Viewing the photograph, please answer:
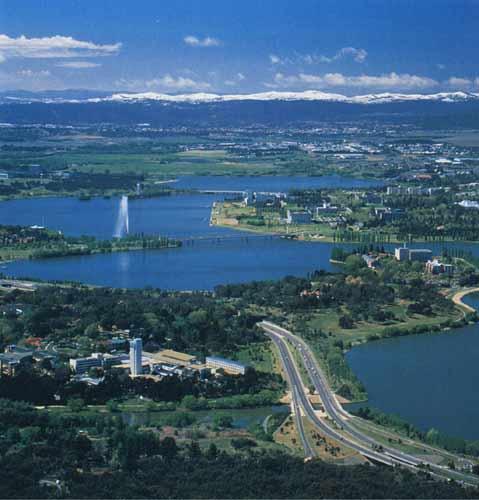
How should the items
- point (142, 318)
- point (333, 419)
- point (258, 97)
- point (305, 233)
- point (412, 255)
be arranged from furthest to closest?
point (258, 97) < point (305, 233) < point (412, 255) < point (142, 318) < point (333, 419)

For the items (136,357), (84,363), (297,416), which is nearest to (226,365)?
(136,357)

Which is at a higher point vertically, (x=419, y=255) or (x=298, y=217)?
(x=419, y=255)

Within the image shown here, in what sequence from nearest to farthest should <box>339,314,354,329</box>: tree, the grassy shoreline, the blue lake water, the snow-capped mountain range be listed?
the blue lake water → <box>339,314,354,329</box>: tree → the grassy shoreline → the snow-capped mountain range

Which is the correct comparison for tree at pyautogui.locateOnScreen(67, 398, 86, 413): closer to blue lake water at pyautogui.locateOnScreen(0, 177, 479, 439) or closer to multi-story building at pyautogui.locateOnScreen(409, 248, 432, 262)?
blue lake water at pyautogui.locateOnScreen(0, 177, 479, 439)

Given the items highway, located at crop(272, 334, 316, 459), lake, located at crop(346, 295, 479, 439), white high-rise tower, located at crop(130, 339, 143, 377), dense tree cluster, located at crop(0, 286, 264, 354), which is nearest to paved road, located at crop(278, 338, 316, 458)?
highway, located at crop(272, 334, 316, 459)

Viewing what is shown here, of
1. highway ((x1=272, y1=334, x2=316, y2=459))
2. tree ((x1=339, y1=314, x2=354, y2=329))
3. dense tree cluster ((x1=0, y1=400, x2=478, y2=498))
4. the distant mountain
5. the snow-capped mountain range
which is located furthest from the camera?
the snow-capped mountain range

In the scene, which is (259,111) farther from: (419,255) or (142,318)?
(142,318)

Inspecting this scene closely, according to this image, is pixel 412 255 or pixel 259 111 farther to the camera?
pixel 259 111

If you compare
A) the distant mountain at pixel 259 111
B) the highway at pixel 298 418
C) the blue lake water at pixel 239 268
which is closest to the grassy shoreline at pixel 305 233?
the blue lake water at pixel 239 268
